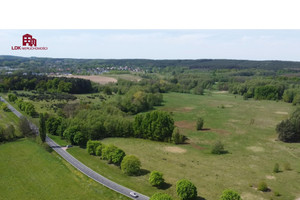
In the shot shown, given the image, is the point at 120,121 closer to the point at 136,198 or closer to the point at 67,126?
the point at 67,126

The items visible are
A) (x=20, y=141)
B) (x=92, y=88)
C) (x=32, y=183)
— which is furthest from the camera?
(x=92, y=88)

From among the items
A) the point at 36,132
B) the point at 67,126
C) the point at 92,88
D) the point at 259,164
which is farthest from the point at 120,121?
the point at 92,88

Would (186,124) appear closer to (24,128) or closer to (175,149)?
(175,149)

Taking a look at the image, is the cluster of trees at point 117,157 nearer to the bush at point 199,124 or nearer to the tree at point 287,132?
the bush at point 199,124

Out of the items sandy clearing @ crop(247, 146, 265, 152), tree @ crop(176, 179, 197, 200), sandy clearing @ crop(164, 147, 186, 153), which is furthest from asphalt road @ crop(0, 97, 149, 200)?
sandy clearing @ crop(247, 146, 265, 152)

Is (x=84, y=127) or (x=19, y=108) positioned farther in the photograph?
(x=19, y=108)

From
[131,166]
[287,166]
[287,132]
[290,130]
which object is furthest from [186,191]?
[290,130]

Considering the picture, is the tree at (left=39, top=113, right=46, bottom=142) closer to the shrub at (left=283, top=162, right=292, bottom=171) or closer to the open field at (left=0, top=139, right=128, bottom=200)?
the open field at (left=0, top=139, right=128, bottom=200)
